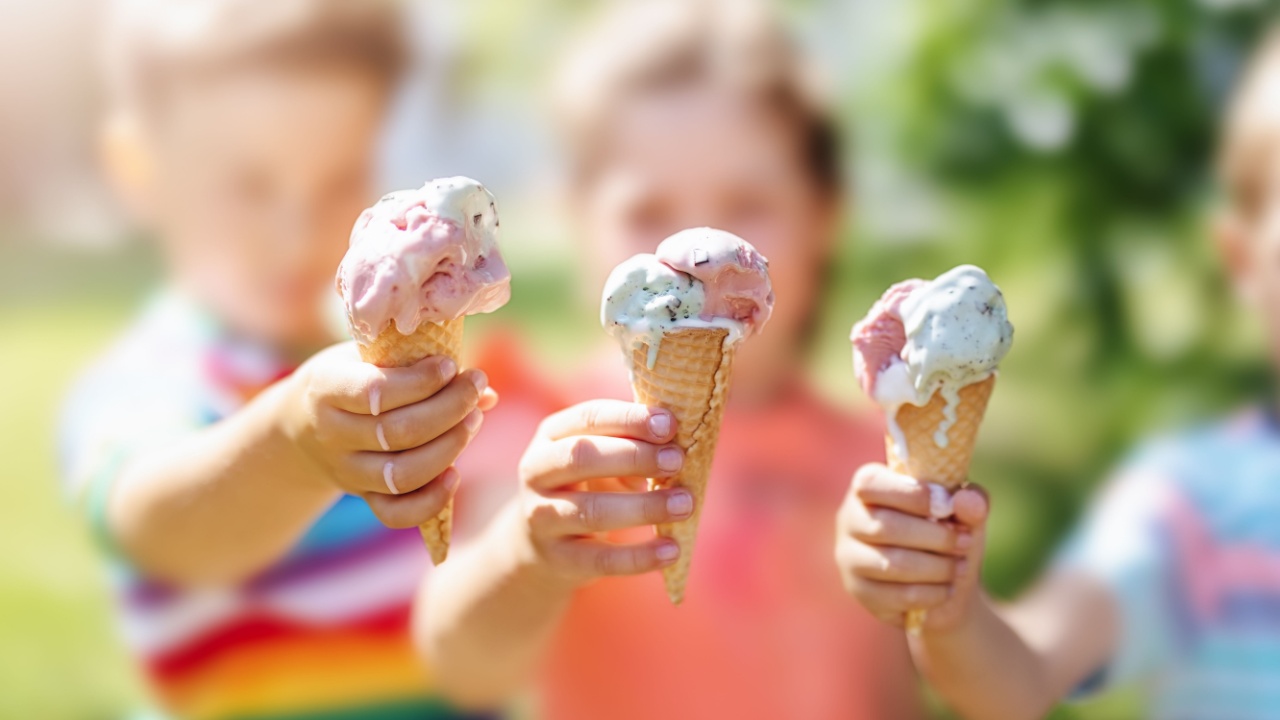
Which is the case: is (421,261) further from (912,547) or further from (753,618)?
(753,618)

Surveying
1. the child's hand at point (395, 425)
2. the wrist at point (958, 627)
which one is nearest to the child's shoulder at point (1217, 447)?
the wrist at point (958, 627)

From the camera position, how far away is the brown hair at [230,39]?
57.6 inches

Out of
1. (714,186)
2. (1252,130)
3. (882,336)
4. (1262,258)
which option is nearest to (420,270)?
(882,336)

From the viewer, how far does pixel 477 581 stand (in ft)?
2.84

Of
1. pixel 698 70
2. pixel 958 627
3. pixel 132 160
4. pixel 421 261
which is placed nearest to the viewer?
pixel 421 261

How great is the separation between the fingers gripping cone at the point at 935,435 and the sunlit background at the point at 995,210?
36.2 inches

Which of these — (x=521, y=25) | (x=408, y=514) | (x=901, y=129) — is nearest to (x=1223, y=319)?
(x=901, y=129)

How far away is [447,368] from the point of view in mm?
667

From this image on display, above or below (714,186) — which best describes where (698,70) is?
above

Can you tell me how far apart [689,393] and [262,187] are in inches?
37.7

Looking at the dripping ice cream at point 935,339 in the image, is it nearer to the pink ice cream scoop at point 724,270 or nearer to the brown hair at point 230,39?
the pink ice cream scoop at point 724,270

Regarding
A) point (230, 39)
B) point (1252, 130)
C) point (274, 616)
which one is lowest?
point (274, 616)

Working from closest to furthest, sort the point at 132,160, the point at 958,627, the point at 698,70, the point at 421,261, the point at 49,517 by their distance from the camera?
the point at 421,261 < the point at 958,627 < the point at 698,70 < the point at 132,160 < the point at 49,517

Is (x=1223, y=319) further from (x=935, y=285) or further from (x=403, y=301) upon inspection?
(x=403, y=301)
